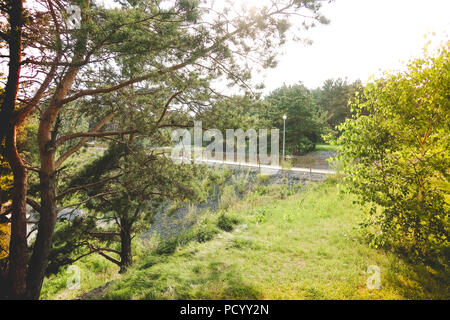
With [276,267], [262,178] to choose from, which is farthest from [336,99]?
[276,267]

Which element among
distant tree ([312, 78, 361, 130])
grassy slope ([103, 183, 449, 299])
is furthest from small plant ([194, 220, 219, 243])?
distant tree ([312, 78, 361, 130])

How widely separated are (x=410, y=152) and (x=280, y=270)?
321cm

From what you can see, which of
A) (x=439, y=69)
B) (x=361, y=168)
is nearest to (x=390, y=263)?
(x=361, y=168)

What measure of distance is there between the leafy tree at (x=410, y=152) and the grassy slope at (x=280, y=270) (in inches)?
26.2

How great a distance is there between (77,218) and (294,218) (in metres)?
6.79

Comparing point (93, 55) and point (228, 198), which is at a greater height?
point (93, 55)

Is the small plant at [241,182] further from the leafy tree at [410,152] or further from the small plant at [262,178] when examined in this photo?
the leafy tree at [410,152]

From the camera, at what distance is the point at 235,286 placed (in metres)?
3.54

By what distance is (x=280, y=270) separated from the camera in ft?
13.4

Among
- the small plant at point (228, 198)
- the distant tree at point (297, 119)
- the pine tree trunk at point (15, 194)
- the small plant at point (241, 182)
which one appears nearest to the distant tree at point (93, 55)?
the pine tree trunk at point (15, 194)

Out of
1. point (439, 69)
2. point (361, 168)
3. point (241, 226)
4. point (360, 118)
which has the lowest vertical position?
point (241, 226)

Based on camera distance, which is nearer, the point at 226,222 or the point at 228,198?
the point at 226,222

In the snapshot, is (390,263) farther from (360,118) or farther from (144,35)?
(144,35)

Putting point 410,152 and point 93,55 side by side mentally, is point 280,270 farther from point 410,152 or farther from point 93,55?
point 93,55
